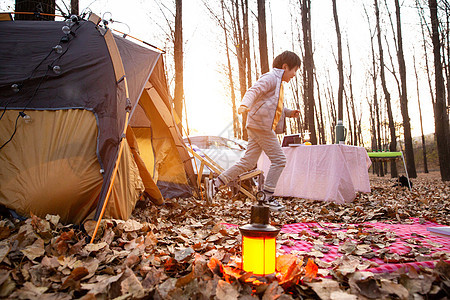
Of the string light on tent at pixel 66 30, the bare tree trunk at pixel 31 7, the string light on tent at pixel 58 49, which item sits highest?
the bare tree trunk at pixel 31 7

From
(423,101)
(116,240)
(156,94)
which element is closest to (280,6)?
(423,101)

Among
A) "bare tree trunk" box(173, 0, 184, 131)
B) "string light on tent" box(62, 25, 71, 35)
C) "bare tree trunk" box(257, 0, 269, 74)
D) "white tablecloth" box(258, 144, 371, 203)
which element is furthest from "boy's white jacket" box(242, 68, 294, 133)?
"bare tree trunk" box(173, 0, 184, 131)

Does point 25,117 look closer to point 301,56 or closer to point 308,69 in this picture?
point 308,69

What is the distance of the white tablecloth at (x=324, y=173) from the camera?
13.9ft

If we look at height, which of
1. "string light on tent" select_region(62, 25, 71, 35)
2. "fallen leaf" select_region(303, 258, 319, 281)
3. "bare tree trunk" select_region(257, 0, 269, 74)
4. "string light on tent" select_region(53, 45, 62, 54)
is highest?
"bare tree trunk" select_region(257, 0, 269, 74)

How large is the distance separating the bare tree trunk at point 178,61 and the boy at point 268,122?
486 centimetres

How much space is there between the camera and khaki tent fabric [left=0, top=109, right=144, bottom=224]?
2.22m

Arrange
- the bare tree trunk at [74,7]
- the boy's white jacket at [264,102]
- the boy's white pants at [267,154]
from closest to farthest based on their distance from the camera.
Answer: the boy's white jacket at [264,102], the boy's white pants at [267,154], the bare tree trunk at [74,7]

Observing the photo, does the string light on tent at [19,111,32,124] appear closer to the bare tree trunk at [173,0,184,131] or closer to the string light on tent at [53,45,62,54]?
the string light on tent at [53,45,62,54]

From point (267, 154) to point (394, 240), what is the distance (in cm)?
192

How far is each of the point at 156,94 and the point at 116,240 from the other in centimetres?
253

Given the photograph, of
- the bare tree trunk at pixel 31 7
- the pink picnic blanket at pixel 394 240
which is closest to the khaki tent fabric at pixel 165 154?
the bare tree trunk at pixel 31 7

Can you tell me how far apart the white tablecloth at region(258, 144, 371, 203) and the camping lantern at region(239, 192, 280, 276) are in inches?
119

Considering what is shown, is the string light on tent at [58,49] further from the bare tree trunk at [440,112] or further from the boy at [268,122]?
the bare tree trunk at [440,112]
